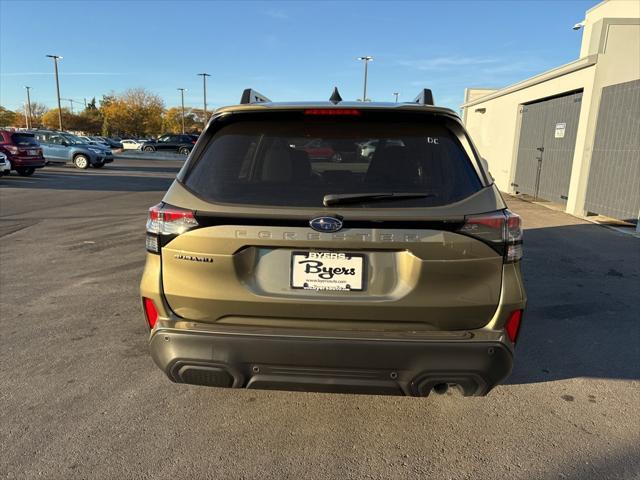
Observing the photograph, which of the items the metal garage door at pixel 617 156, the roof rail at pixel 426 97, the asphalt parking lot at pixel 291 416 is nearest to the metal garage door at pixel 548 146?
the metal garage door at pixel 617 156

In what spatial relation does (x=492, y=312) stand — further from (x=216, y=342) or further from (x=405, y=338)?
(x=216, y=342)

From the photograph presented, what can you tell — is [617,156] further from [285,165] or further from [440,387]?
[285,165]

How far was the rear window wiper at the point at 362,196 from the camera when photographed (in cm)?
222

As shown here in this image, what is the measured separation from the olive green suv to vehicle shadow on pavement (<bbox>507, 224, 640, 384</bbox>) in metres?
1.49

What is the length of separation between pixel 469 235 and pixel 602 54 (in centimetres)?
1104

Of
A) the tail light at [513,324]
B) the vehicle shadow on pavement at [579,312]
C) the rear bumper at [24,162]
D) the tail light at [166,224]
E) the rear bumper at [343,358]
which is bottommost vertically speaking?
the vehicle shadow on pavement at [579,312]

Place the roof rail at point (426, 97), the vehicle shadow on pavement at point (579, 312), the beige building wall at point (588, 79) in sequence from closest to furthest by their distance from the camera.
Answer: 1. the roof rail at point (426, 97)
2. the vehicle shadow on pavement at point (579, 312)
3. the beige building wall at point (588, 79)

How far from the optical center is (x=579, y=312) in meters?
4.72

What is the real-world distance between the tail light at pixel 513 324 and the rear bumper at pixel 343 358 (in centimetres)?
8

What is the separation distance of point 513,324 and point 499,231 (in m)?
0.48

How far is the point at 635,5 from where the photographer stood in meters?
16.7

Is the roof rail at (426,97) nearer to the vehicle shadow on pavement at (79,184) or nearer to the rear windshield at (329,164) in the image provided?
the rear windshield at (329,164)

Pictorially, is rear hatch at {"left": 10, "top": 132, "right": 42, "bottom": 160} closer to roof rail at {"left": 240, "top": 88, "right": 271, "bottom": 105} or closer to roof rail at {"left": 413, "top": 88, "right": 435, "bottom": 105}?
roof rail at {"left": 240, "top": 88, "right": 271, "bottom": 105}

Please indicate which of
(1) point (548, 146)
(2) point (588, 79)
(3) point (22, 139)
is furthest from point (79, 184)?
(2) point (588, 79)
